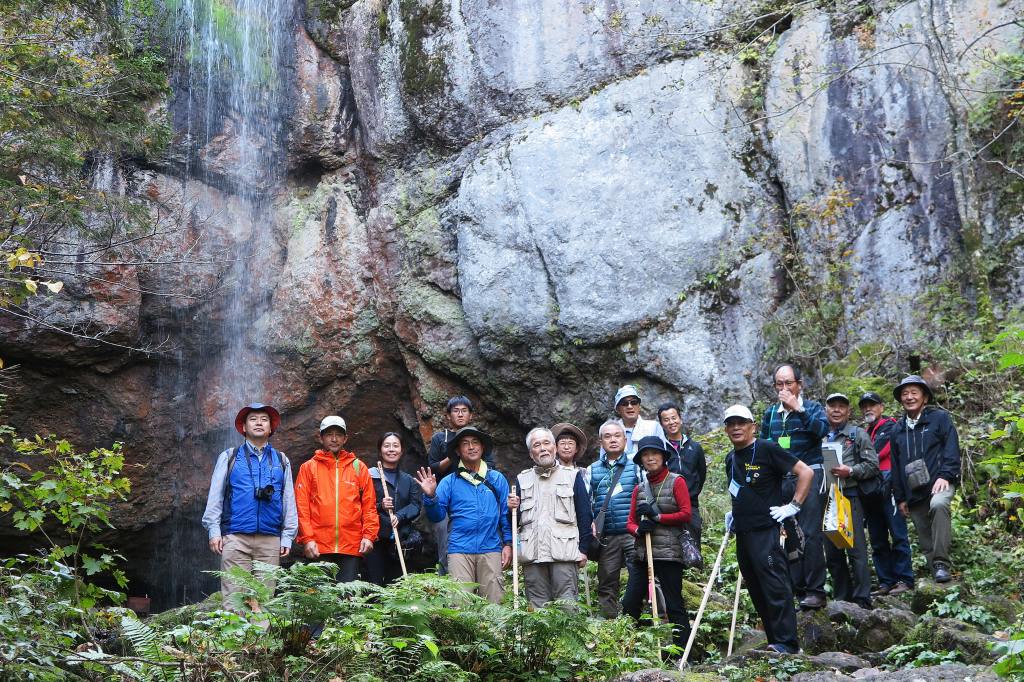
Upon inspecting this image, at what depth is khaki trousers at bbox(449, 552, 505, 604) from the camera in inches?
314

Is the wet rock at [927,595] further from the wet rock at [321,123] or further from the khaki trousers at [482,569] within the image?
the wet rock at [321,123]

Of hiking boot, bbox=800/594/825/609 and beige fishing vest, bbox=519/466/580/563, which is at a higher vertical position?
beige fishing vest, bbox=519/466/580/563

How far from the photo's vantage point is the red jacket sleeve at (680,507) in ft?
24.1

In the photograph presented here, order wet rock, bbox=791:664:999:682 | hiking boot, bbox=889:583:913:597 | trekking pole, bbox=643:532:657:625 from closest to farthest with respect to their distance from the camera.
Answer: wet rock, bbox=791:664:999:682, trekking pole, bbox=643:532:657:625, hiking boot, bbox=889:583:913:597

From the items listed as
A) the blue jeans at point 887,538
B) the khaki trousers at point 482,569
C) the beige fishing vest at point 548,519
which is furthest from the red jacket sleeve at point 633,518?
the blue jeans at point 887,538

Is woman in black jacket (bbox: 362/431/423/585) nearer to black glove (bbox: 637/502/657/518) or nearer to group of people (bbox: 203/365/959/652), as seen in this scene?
group of people (bbox: 203/365/959/652)

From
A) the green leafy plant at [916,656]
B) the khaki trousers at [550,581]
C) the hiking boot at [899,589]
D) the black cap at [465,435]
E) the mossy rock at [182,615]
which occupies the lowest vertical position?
the green leafy plant at [916,656]

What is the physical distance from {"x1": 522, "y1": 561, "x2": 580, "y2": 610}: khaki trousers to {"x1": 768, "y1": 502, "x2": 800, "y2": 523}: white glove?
1791 mm

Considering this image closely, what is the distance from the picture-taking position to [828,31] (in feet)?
44.5

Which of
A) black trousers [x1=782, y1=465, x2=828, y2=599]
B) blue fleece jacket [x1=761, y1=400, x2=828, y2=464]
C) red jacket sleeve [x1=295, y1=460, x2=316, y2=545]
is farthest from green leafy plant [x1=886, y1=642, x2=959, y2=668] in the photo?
red jacket sleeve [x1=295, y1=460, x2=316, y2=545]

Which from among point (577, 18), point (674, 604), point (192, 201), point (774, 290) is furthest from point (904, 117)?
point (192, 201)

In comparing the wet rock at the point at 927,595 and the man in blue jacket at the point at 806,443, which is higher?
the man in blue jacket at the point at 806,443

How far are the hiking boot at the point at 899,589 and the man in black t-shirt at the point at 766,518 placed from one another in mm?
2316

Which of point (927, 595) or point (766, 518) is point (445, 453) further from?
point (927, 595)
